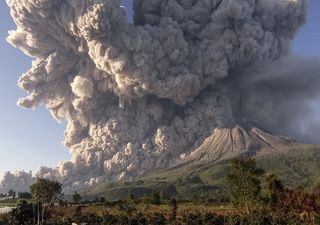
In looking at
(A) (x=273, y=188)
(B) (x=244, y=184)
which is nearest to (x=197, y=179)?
(A) (x=273, y=188)

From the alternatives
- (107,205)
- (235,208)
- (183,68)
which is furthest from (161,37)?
(235,208)

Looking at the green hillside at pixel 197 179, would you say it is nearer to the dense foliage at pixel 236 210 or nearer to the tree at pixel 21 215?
the dense foliage at pixel 236 210

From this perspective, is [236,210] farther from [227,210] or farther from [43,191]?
[43,191]

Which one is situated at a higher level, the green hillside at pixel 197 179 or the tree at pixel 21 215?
the green hillside at pixel 197 179

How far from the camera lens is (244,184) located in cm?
6131

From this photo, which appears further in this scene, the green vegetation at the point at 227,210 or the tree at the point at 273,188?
the tree at the point at 273,188

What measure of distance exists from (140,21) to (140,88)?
24146mm

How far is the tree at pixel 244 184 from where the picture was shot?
2388 inches

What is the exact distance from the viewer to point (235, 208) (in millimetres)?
66500

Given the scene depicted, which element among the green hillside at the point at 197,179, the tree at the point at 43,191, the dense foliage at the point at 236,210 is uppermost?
the green hillside at the point at 197,179

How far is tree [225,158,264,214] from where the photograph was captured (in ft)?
199

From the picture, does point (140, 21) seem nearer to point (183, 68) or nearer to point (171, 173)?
point (183, 68)

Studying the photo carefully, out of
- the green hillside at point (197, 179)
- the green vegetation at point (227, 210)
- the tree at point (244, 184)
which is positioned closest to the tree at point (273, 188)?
the green vegetation at point (227, 210)

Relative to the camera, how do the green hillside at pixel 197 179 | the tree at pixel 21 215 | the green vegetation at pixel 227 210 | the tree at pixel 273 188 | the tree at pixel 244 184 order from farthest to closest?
the green hillside at pixel 197 179
the tree at pixel 273 188
the tree at pixel 244 184
the tree at pixel 21 215
the green vegetation at pixel 227 210
